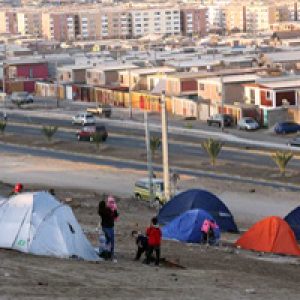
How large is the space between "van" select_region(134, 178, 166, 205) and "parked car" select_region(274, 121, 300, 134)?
21.0 metres

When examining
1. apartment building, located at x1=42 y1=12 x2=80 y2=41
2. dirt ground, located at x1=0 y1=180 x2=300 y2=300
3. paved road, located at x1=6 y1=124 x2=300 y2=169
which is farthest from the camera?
apartment building, located at x1=42 y1=12 x2=80 y2=41

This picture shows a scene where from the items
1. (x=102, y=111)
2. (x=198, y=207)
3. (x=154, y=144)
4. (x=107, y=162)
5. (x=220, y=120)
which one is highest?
(x=198, y=207)

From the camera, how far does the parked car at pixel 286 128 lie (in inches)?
2031

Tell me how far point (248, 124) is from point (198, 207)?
30423 mm

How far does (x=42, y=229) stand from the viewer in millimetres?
17391

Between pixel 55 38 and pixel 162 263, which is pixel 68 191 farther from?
pixel 55 38

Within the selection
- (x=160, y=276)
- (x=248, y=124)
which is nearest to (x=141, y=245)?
(x=160, y=276)

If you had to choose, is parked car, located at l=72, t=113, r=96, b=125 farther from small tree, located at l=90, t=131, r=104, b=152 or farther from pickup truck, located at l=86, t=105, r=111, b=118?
small tree, located at l=90, t=131, r=104, b=152

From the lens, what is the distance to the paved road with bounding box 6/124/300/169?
42.5 m

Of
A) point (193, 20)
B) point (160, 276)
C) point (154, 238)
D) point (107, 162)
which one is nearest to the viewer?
point (160, 276)

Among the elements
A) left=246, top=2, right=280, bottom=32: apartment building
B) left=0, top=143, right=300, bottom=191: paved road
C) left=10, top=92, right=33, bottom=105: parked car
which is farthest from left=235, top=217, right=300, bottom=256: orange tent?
left=246, top=2, right=280, bottom=32: apartment building

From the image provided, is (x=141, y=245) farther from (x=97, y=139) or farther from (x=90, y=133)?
(x=90, y=133)

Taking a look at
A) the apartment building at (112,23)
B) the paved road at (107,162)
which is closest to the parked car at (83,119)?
the paved road at (107,162)

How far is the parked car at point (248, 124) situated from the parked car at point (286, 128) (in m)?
2.09
